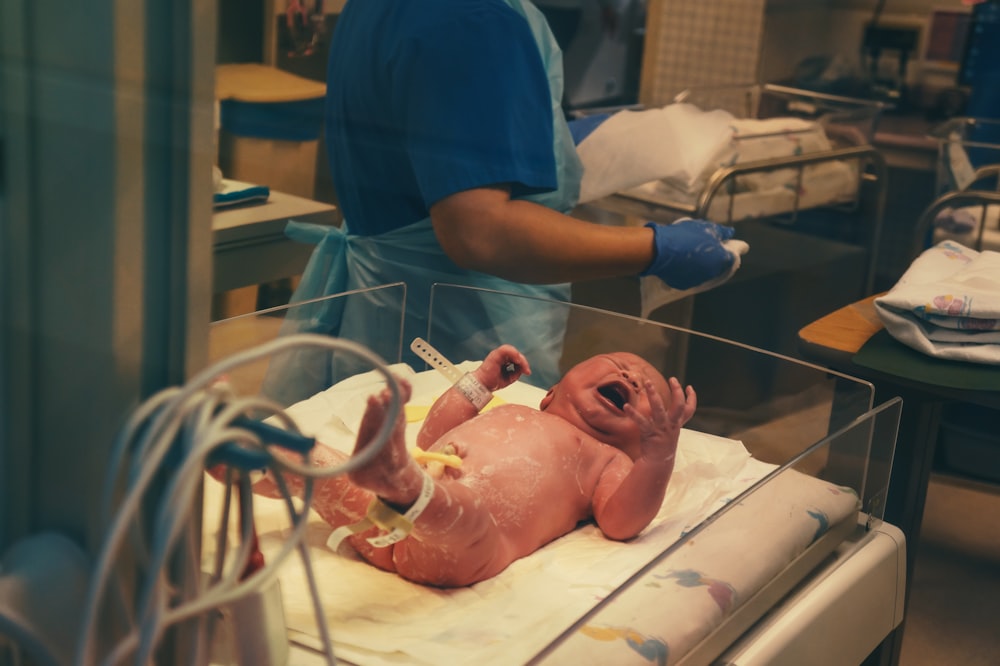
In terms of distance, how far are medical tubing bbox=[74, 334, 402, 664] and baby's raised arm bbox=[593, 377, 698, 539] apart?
0.47 m

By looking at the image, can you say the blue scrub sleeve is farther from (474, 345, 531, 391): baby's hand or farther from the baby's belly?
the baby's belly

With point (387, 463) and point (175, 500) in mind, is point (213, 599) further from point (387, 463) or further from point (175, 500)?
point (387, 463)

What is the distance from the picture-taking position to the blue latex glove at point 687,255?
137 centimetres

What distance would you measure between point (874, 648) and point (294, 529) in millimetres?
797

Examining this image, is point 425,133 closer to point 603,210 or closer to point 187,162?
point 187,162

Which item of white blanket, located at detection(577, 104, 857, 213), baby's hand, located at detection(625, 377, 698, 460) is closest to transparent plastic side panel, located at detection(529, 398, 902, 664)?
baby's hand, located at detection(625, 377, 698, 460)

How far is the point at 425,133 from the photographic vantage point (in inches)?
43.6

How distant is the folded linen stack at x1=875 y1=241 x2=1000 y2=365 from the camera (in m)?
1.28

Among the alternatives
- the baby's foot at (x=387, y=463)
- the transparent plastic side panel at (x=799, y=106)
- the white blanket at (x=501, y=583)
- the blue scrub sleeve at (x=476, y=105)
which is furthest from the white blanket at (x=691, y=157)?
the baby's foot at (x=387, y=463)

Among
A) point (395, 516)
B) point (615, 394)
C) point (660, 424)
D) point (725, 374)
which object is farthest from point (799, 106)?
point (395, 516)

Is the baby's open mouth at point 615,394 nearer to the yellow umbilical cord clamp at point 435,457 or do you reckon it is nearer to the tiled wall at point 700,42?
the yellow umbilical cord clamp at point 435,457

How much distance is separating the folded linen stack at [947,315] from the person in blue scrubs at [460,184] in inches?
9.3

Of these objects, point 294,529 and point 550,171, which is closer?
point 294,529

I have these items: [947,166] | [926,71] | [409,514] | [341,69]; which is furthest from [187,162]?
[926,71]
